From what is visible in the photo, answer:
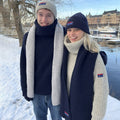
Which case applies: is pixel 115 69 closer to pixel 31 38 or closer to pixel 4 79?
pixel 4 79

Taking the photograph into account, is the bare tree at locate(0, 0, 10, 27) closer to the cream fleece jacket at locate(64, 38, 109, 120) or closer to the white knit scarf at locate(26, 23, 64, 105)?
the white knit scarf at locate(26, 23, 64, 105)

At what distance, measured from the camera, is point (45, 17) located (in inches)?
53.2

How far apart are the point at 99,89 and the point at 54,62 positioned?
58 centimetres

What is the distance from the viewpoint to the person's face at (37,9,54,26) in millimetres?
1350

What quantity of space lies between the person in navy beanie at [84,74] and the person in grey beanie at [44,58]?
165mm

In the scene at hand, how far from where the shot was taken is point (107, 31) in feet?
143

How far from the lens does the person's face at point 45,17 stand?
53.1 inches

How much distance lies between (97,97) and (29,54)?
946 mm

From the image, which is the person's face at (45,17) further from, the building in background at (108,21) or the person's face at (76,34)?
the building in background at (108,21)

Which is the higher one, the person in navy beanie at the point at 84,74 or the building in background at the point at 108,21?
the building in background at the point at 108,21

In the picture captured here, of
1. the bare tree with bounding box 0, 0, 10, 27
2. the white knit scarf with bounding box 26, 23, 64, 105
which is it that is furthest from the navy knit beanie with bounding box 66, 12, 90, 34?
the bare tree with bounding box 0, 0, 10, 27

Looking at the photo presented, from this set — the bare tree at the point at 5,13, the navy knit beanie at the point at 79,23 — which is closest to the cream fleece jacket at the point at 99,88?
the navy knit beanie at the point at 79,23

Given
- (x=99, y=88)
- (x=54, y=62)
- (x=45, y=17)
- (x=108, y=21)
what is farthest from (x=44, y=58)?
(x=108, y=21)

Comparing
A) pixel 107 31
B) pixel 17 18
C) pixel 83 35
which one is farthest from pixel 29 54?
pixel 107 31
